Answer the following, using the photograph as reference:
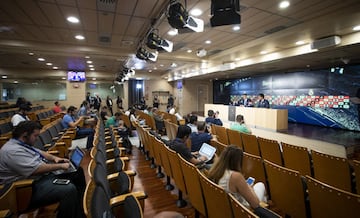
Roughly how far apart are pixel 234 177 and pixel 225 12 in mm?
2471

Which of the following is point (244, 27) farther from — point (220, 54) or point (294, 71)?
point (294, 71)

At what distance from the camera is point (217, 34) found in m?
5.59

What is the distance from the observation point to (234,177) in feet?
5.66

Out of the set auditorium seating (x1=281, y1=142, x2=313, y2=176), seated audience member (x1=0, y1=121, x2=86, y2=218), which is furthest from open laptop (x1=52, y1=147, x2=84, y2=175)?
auditorium seating (x1=281, y1=142, x2=313, y2=176)

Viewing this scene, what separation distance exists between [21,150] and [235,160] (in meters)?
2.23

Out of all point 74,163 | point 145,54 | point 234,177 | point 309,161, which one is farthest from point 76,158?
point 145,54

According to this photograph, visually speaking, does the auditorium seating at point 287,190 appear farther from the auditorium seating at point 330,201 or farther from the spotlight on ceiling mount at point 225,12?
the spotlight on ceiling mount at point 225,12

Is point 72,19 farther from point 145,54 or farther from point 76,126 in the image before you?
point 76,126

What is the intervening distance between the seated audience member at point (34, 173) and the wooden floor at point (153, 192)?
0.94m

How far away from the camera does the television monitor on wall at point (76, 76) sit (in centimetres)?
1234

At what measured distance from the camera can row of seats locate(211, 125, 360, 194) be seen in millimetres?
2301

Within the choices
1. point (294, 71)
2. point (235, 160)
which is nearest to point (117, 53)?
point (235, 160)

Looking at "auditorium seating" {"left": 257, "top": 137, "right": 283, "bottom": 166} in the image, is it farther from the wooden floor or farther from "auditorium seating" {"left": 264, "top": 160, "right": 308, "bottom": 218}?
the wooden floor

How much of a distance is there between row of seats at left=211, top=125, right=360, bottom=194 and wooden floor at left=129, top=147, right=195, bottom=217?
3.69ft
